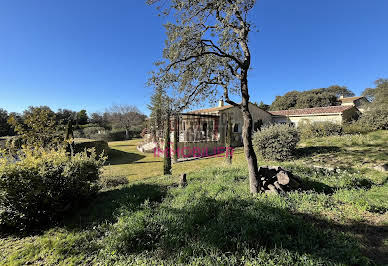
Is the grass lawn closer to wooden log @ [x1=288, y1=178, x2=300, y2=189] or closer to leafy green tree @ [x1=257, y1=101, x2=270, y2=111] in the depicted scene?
wooden log @ [x1=288, y1=178, x2=300, y2=189]

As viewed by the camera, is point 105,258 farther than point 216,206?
No

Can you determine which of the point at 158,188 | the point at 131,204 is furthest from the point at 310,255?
the point at 158,188

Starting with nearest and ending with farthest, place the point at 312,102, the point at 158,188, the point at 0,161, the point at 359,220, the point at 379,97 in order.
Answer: the point at 359,220, the point at 0,161, the point at 158,188, the point at 379,97, the point at 312,102

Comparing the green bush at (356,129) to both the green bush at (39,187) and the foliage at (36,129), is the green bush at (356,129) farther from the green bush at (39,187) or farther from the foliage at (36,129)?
the foliage at (36,129)

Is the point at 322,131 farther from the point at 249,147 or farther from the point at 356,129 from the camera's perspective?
the point at 249,147

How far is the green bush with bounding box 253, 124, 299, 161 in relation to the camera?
9.55 m

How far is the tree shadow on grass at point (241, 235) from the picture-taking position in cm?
225

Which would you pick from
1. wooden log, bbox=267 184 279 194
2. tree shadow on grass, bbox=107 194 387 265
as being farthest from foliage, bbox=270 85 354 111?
tree shadow on grass, bbox=107 194 387 265

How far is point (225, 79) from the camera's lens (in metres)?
5.26

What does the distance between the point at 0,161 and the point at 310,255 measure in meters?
6.55

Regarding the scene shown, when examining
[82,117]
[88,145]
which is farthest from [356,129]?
[82,117]

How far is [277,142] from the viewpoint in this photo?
970cm

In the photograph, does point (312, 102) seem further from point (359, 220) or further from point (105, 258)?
point (105, 258)

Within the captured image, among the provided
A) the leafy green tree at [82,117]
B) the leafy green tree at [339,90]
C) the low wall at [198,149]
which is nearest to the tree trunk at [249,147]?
the low wall at [198,149]
